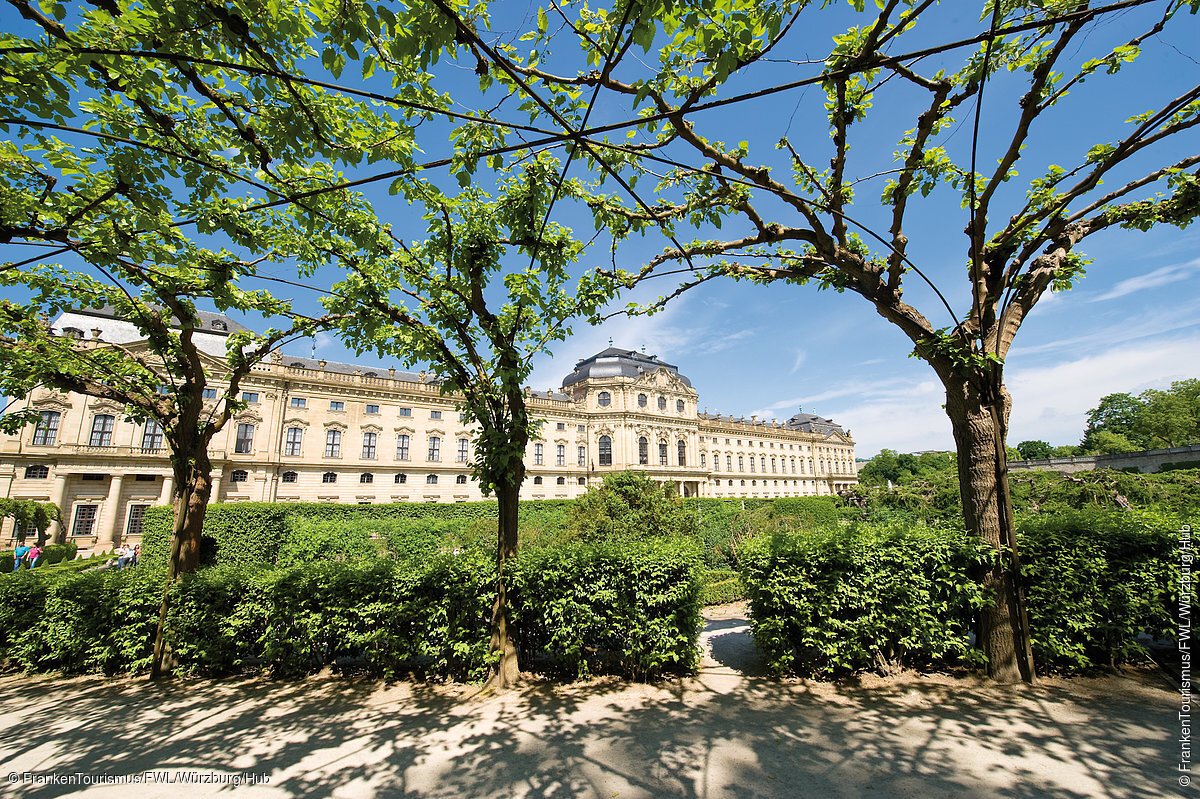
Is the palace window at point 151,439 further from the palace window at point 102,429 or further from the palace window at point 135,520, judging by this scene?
the palace window at point 135,520

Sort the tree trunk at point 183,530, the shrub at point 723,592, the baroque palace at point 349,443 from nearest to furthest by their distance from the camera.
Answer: the tree trunk at point 183,530, the shrub at point 723,592, the baroque palace at point 349,443

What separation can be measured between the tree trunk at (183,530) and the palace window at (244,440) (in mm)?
31940

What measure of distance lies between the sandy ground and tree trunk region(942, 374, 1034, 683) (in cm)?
39

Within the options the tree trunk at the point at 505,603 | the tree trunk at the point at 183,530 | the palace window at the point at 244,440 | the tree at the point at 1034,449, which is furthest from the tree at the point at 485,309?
the tree at the point at 1034,449

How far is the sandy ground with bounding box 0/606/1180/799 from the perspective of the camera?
3.47 meters

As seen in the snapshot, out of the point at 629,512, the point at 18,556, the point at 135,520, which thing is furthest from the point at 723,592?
the point at 135,520

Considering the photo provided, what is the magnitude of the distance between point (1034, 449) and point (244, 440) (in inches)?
4343

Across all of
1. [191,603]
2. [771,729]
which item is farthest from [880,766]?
[191,603]

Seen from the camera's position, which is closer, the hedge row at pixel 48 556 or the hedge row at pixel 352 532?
the hedge row at pixel 352 532

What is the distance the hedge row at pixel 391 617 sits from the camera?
5.56 metres

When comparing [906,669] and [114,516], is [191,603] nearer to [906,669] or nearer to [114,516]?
[906,669]

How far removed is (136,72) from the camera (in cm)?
294

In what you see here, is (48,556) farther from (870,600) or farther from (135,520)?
(870,600)

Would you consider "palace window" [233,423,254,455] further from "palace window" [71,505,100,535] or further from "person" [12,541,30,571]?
"person" [12,541,30,571]
